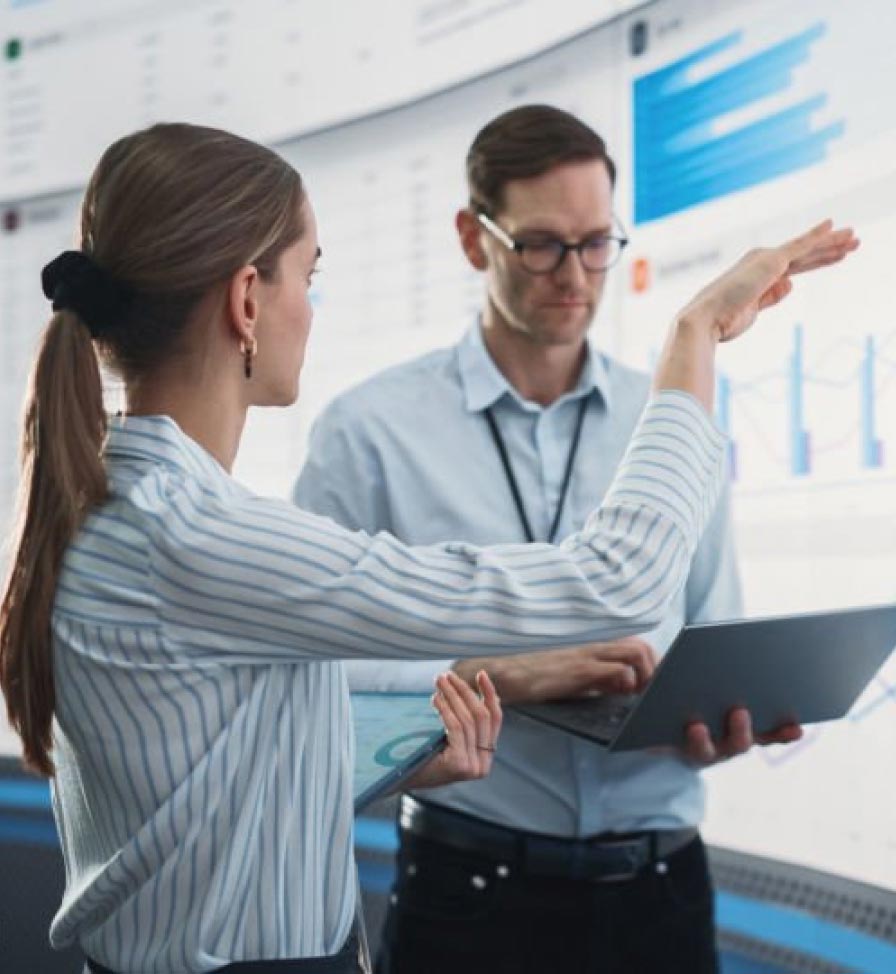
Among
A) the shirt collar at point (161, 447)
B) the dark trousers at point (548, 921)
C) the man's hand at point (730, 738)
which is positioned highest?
the shirt collar at point (161, 447)

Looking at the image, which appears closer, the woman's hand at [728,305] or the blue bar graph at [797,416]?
the woman's hand at [728,305]

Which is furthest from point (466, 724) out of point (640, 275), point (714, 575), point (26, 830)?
point (26, 830)

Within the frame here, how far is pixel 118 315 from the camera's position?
1022mm

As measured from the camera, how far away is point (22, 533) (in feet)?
3.27

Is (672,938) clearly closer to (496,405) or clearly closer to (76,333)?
(496,405)

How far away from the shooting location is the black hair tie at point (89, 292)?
3.32 feet

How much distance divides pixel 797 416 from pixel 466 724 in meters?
0.89

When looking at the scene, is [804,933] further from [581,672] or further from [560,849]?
[581,672]

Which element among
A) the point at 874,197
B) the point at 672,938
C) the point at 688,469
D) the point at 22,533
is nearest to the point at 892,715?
the point at 672,938

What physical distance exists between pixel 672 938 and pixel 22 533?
0.89 meters

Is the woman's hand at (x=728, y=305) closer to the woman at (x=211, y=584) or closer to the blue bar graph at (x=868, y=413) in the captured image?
the woman at (x=211, y=584)

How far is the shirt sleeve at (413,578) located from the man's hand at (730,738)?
406 millimetres

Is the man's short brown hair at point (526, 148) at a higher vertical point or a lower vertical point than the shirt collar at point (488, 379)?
higher

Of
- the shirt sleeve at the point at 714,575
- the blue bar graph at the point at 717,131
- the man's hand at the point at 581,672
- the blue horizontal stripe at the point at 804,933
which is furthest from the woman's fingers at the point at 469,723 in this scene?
the blue bar graph at the point at 717,131
